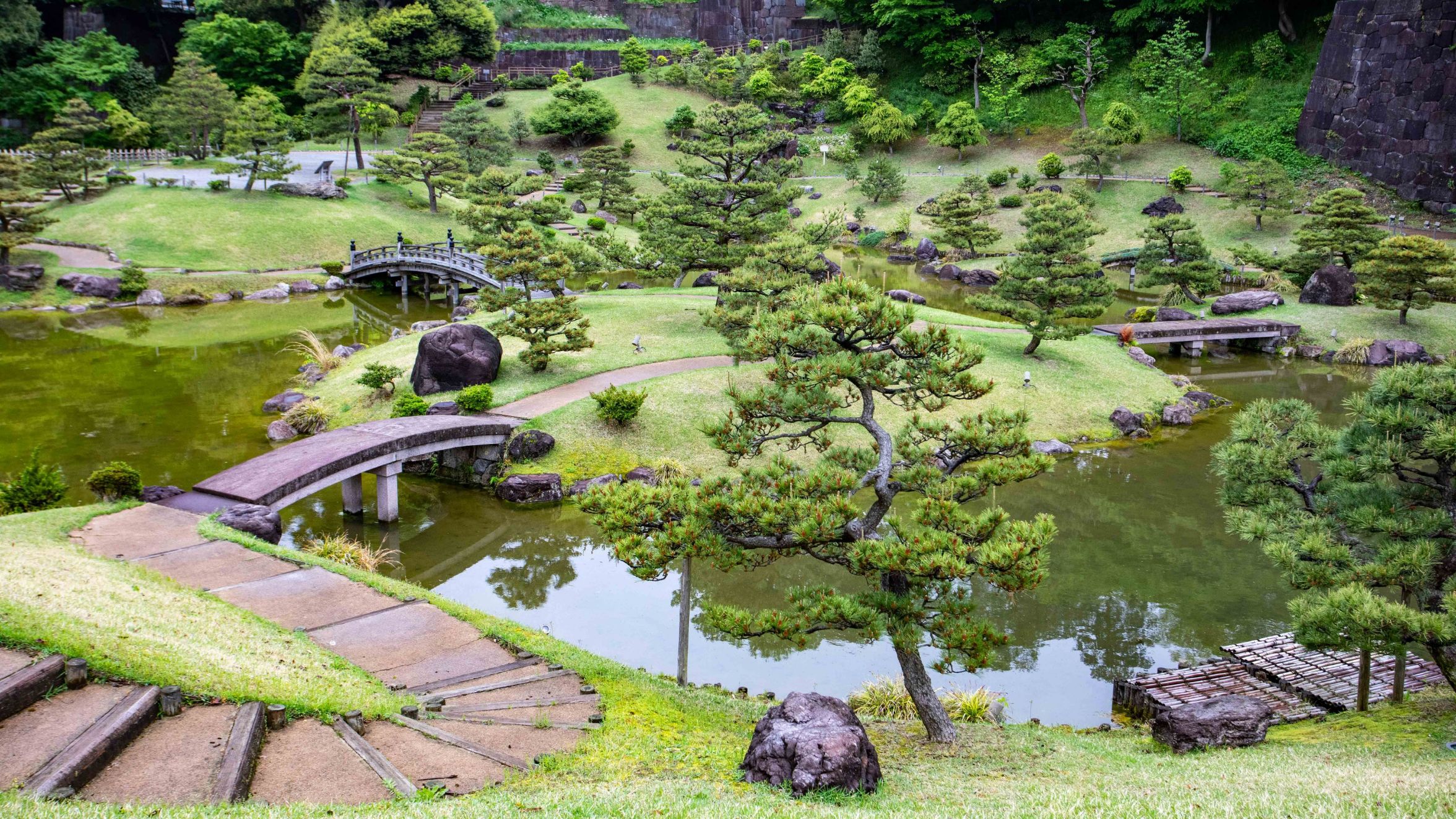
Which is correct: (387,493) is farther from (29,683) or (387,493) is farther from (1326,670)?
(1326,670)

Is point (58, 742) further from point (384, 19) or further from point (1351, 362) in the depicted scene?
point (384, 19)

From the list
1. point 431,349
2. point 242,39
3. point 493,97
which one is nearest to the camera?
point 431,349

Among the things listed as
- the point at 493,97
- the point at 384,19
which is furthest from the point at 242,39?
the point at 493,97

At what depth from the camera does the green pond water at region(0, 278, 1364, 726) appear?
1430cm

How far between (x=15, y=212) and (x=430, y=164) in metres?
15.6

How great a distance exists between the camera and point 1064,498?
68.1ft

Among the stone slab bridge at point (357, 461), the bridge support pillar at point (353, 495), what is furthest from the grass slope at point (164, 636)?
the bridge support pillar at point (353, 495)

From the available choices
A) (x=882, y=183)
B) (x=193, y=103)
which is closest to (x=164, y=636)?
(x=193, y=103)

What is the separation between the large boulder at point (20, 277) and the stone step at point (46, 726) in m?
33.2

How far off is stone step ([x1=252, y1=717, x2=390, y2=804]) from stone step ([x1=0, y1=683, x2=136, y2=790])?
4.45 feet

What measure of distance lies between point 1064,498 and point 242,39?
2231 inches

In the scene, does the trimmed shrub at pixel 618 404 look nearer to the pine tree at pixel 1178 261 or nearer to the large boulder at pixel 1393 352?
the pine tree at pixel 1178 261

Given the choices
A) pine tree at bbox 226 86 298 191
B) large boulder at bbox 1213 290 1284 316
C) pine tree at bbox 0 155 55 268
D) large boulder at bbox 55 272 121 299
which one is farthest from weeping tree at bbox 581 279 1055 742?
pine tree at bbox 226 86 298 191

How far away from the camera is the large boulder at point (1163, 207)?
143ft
